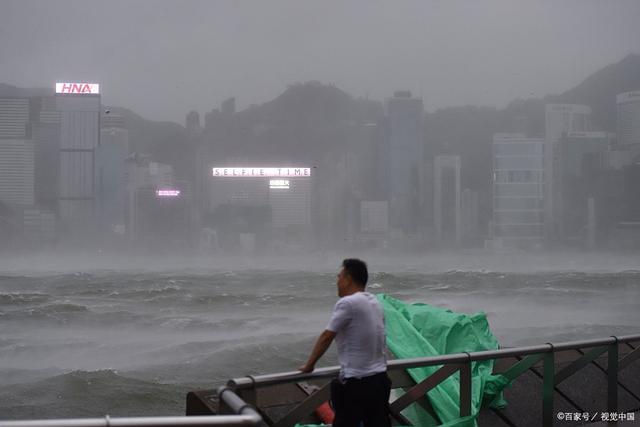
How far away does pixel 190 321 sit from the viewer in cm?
5344

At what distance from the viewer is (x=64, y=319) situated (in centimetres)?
5316

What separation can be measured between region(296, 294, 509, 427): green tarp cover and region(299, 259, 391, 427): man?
870 mm

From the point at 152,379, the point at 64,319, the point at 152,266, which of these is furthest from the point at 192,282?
the point at 152,379

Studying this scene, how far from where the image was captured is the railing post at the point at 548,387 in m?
3.53

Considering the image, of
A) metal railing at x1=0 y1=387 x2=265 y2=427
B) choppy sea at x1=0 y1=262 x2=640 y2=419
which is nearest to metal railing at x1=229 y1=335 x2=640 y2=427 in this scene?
metal railing at x1=0 y1=387 x2=265 y2=427

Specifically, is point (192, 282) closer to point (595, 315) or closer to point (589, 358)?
point (595, 315)

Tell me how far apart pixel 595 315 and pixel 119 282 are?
172ft

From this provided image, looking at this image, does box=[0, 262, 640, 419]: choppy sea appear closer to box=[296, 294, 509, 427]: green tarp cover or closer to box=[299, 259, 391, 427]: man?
box=[296, 294, 509, 427]: green tarp cover

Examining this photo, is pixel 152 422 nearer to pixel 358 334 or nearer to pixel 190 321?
pixel 358 334

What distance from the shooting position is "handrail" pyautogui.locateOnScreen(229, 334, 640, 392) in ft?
8.25

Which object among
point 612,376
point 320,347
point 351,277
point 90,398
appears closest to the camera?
point 320,347

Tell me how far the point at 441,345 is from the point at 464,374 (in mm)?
1026

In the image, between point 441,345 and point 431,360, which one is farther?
point 441,345

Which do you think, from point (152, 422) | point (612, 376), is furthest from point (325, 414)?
point (612, 376)
